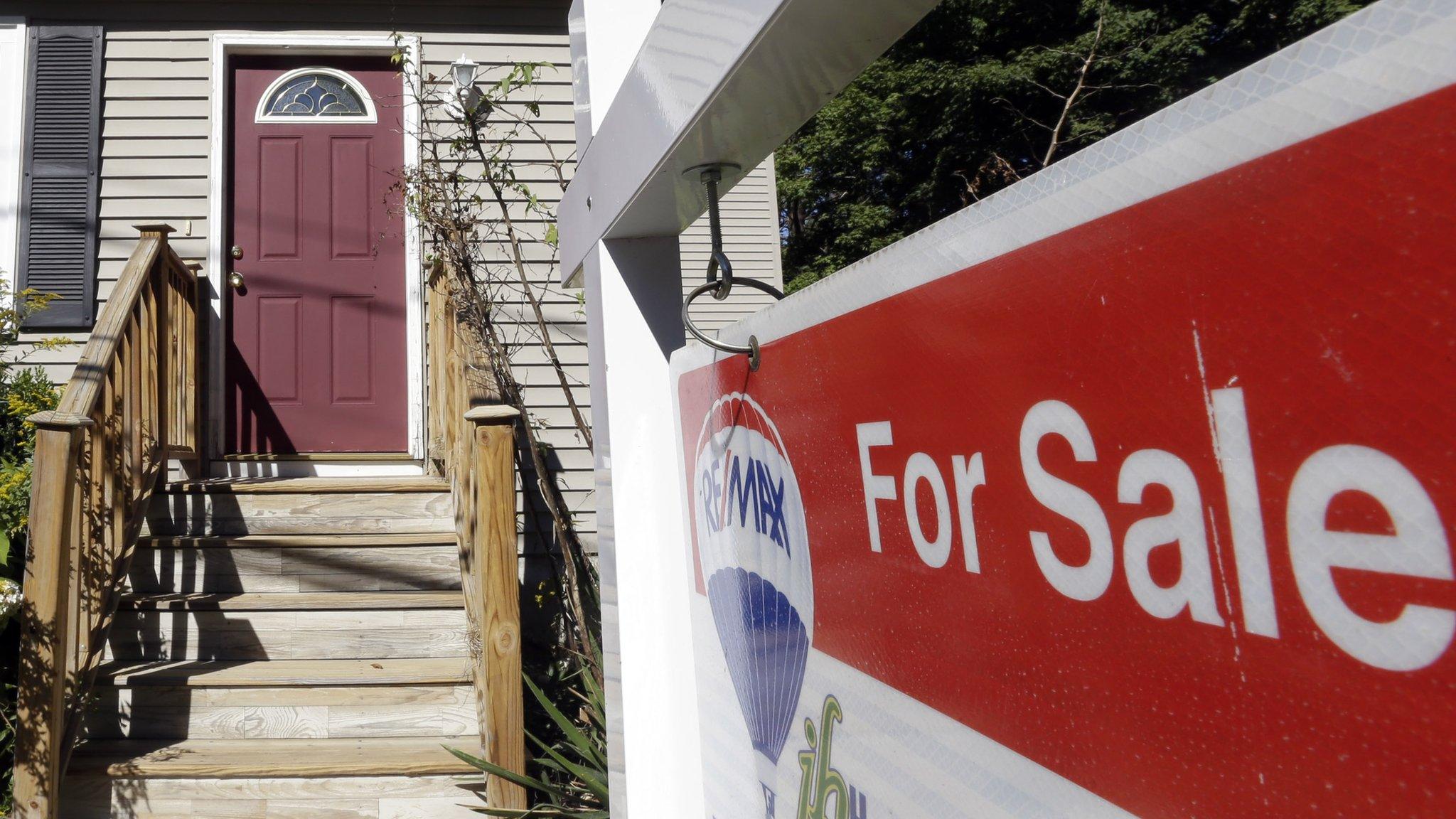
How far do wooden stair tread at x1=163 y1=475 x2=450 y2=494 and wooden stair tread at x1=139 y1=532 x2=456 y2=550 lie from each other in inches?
10.2

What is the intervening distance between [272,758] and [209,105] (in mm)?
3547

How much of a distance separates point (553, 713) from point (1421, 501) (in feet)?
9.69

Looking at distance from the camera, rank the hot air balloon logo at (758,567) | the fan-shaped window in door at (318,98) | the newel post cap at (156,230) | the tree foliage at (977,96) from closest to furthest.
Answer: the hot air balloon logo at (758,567)
the newel post cap at (156,230)
the fan-shaped window in door at (318,98)
the tree foliage at (977,96)

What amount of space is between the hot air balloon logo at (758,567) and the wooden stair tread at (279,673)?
2861 millimetres

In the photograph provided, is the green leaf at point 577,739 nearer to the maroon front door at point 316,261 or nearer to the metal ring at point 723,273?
the metal ring at point 723,273

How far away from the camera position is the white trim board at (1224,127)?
10.9 inches

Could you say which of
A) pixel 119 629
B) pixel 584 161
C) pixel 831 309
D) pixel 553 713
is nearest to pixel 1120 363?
pixel 831 309

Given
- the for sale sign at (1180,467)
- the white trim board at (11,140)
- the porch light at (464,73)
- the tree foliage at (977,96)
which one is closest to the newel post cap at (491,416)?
the porch light at (464,73)

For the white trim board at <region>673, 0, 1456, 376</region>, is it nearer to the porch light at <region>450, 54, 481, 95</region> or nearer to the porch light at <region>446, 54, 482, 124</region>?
the porch light at <region>446, 54, 482, 124</region>

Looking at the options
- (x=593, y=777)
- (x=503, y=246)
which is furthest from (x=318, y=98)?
(x=593, y=777)

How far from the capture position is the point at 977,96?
50.5ft

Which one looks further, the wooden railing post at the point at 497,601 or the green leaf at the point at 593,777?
the wooden railing post at the point at 497,601

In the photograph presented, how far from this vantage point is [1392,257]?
0.28 m

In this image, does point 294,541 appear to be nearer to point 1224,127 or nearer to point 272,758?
point 272,758
